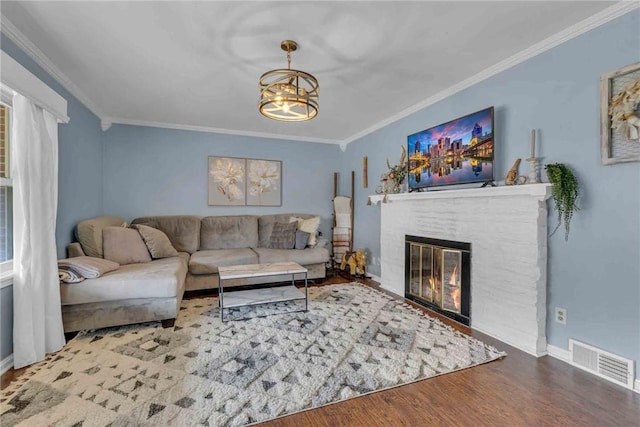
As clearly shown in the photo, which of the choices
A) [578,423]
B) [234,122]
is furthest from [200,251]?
[578,423]

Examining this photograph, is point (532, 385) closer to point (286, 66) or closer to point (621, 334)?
point (621, 334)

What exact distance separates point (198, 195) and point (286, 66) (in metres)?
2.80

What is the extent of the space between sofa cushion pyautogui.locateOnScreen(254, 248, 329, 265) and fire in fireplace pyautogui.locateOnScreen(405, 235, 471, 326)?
4.08 feet

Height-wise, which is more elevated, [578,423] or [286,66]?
[286,66]

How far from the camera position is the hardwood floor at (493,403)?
1522 millimetres

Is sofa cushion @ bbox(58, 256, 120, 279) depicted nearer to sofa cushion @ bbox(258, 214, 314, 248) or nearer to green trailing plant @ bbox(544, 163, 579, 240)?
sofa cushion @ bbox(258, 214, 314, 248)

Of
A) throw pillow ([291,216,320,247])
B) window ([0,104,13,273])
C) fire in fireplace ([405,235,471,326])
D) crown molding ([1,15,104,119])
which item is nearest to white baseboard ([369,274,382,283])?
fire in fireplace ([405,235,471,326])

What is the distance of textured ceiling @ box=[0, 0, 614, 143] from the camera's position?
187 cm

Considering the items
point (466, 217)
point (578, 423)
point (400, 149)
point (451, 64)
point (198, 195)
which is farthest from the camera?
point (198, 195)

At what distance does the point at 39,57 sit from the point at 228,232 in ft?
9.09

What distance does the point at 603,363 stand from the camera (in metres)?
1.90

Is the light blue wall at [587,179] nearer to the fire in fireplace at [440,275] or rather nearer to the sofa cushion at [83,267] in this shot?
the fire in fireplace at [440,275]

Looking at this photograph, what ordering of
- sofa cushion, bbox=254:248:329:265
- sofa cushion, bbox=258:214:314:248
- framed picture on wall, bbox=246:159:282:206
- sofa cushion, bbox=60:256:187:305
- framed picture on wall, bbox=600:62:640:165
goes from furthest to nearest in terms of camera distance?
framed picture on wall, bbox=246:159:282:206
sofa cushion, bbox=258:214:314:248
sofa cushion, bbox=254:248:329:265
sofa cushion, bbox=60:256:187:305
framed picture on wall, bbox=600:62:640:165

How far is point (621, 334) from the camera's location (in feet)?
6.07
